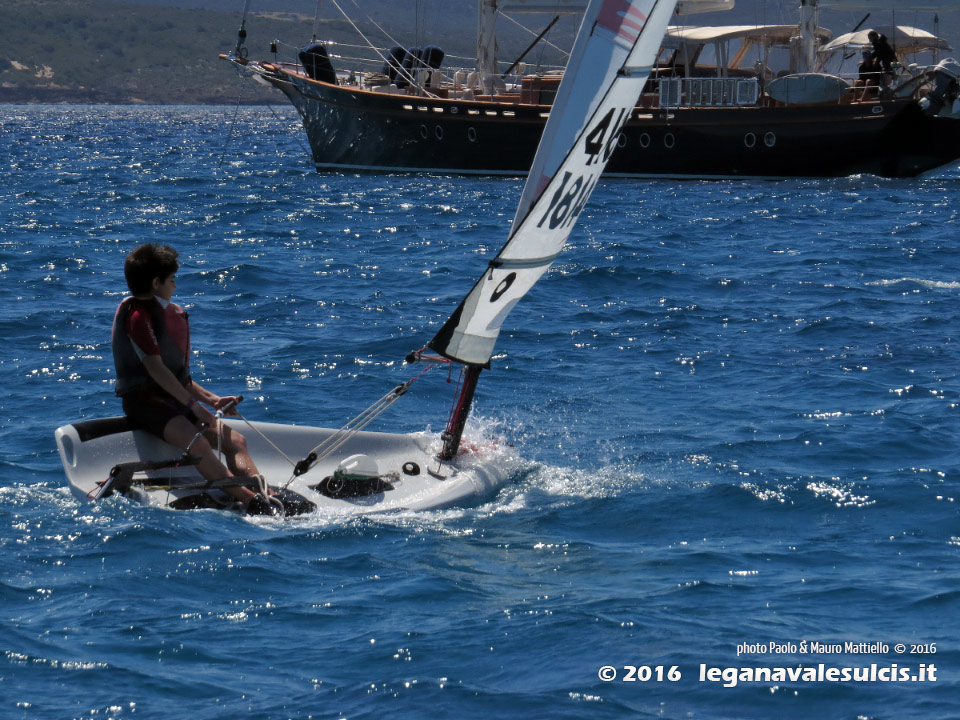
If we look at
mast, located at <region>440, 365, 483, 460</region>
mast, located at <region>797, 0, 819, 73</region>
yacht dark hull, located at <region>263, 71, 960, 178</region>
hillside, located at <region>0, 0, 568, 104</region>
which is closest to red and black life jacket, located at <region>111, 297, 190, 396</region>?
mast, located at <region>440, 365, 483, 460</region>

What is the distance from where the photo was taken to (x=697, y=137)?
30.3 metres

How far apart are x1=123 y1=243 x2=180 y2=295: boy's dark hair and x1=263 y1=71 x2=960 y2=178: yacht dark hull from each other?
2371 centimetres

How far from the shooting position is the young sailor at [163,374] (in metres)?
6.98

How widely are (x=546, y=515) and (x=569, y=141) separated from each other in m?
2.11

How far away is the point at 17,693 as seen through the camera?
5.10 m

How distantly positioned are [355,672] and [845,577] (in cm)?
256

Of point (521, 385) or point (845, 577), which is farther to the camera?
point (521, 385)

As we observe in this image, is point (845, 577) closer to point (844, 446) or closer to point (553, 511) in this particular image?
point (553, 511)

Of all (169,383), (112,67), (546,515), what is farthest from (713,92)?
(112,67)

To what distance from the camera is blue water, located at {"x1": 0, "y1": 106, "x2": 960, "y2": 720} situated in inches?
207

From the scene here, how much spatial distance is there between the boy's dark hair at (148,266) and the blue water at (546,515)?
3.95ft

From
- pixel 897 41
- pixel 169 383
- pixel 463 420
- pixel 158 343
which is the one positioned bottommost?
pixel 463 420

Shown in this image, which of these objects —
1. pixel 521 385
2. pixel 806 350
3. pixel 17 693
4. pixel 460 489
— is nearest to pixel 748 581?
pixel 460 489

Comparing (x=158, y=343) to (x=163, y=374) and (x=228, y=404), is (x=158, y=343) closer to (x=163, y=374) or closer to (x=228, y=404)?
(x=163, y=374)
